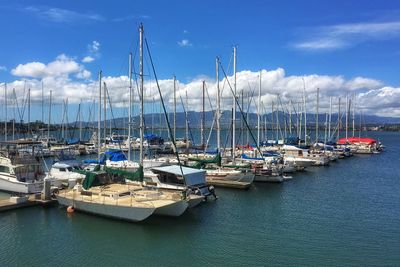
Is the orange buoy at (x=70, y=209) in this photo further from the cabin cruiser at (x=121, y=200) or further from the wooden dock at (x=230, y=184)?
the wooden dock at (x=230, y=184)

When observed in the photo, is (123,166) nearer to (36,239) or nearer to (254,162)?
(254,162)

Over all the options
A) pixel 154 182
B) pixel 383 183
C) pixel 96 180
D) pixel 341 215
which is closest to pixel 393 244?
pixel 341 215

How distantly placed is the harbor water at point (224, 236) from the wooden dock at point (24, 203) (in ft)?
1.61

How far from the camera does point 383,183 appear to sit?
48094 mm

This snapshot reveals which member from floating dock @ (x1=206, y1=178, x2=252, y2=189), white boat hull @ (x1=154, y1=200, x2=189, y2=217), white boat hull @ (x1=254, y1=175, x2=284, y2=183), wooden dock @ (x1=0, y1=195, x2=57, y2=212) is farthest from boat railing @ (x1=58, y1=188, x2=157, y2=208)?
white boat hull @ (x1=254, y1=175, x2=284, y2=183)

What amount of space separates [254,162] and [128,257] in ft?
102

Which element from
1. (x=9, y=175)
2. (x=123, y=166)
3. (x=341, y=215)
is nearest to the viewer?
(x=341, y=215)

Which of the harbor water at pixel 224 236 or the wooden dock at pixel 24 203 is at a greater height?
the wooden dock at pixel 24 203

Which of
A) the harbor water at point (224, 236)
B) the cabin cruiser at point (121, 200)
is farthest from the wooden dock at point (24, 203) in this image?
the cabin cruiser at point (121, 200)

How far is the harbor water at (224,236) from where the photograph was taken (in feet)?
72.0

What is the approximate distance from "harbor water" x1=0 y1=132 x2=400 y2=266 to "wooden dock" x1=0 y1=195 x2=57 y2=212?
19.3 inches

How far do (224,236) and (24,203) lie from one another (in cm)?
1638

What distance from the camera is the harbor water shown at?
72.0 feet

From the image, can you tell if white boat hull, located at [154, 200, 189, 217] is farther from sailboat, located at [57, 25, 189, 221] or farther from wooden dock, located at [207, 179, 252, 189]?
wooden dock, located at [207, 179, 252, 189]
